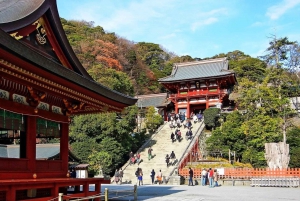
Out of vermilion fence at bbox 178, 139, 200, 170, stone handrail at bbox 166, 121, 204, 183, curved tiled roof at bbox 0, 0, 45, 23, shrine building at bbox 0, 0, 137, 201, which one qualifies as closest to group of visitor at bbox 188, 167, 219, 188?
stone handrail at bbox 166, 121, 204, 183

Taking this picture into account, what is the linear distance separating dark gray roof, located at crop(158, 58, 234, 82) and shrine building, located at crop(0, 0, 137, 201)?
112 feet

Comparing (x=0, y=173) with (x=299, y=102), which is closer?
(x=0, y=173)

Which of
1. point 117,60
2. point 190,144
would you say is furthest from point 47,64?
point 117,60

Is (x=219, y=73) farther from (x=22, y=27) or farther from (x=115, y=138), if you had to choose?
(x=22, y=27)

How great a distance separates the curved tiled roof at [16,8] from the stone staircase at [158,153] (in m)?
18.4

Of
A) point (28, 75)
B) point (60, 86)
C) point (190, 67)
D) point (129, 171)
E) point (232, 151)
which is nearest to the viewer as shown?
point (28, 75)

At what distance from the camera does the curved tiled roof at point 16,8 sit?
10.8m

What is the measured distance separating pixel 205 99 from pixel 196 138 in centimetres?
1283

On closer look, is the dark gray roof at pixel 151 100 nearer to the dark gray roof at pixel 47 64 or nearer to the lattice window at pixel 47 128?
the lattice window at pixel 47 128

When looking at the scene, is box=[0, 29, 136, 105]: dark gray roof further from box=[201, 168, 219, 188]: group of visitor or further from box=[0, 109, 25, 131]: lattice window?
box=[201, 168, 219, 188]: group of visitor

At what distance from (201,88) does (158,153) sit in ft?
56.4

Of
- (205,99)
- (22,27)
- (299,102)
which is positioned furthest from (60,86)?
(299,102)

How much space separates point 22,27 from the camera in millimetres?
10641

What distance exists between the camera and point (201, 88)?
47688 millimetres
